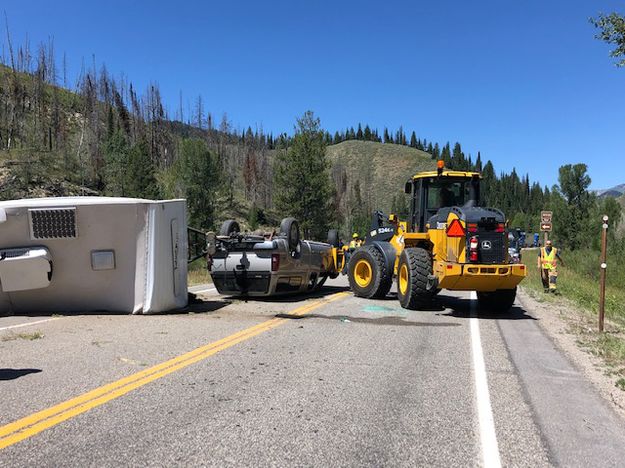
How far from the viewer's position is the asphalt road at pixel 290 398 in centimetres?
360

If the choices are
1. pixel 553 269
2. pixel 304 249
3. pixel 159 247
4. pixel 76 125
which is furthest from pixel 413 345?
pixel 76 125

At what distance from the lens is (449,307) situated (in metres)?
11.9

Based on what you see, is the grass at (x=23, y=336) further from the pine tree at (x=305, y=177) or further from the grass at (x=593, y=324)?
the pine tree at (x=305, y=177)

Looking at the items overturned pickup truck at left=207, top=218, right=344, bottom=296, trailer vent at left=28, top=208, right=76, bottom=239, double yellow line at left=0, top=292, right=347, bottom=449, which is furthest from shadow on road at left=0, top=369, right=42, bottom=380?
overturned pickup truck at left=207, top=218, right=344, bottom=296

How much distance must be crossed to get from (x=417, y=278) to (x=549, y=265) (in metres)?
7.84

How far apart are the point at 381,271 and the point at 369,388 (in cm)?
760

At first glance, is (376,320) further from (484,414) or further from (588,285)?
(588,285)

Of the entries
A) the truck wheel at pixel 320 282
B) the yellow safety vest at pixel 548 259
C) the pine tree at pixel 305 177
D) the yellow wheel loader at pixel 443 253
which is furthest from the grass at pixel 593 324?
the pine tree at pixel 305 177

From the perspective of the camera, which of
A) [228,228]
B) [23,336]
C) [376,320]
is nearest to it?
[23,336]

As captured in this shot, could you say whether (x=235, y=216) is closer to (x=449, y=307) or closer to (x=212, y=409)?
(x=449, y=307)

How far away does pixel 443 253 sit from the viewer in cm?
1073

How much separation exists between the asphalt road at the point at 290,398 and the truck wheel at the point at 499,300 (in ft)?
8.63

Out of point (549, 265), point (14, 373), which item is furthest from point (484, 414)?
point (549, 265)

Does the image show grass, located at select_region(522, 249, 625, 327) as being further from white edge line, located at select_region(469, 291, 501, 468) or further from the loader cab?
white edge line, located at select_region(469, 291, 501, 468)
